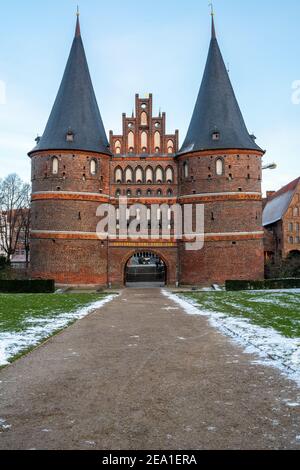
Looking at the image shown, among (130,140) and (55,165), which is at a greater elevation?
(130,140)

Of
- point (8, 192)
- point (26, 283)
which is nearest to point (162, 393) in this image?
point (26, 283)

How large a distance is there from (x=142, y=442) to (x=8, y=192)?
45.2 meters

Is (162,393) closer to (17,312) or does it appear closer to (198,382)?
(198,382)

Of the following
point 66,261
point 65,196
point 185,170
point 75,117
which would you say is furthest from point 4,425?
point 75,117

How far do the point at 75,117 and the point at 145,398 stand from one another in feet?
99.9

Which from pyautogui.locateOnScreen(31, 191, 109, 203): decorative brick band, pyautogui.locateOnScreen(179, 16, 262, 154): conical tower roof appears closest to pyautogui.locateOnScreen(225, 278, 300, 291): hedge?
pyautogui.locateOnScreen(179, 16, 262, 154): conical tower roof

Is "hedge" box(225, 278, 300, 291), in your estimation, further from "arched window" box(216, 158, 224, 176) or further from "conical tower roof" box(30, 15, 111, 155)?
"conical tower roof" box(30, 15, 111, 155)

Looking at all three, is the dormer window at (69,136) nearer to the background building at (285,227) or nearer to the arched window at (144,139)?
the arched window at (144,139)

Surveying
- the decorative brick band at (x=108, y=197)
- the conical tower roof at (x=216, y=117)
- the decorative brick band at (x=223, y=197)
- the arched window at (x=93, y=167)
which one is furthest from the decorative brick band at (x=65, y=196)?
the conical tower roof at (x=216, y=117)

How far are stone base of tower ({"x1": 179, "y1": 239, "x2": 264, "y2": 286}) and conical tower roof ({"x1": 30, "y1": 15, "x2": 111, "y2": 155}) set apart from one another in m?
10.2

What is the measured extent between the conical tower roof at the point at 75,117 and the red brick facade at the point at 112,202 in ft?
2.36

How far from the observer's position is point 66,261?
110ft

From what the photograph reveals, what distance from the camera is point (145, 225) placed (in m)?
35.8

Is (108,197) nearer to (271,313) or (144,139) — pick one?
(144,139)
